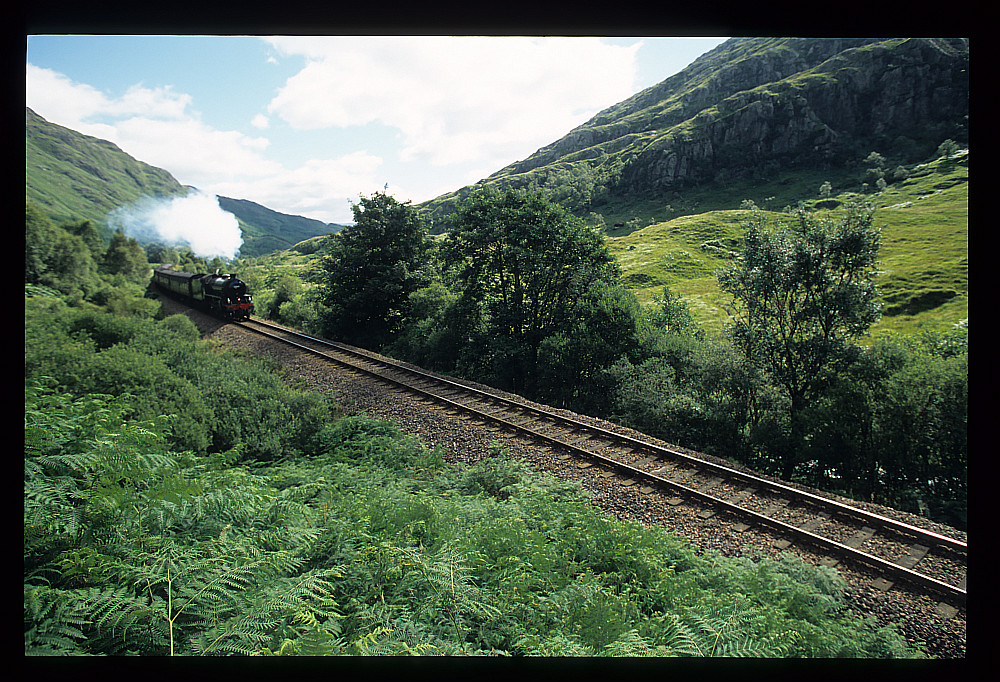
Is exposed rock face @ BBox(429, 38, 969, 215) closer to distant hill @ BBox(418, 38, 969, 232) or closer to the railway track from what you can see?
distant hill @ BBox(418, 38, 969, 232)

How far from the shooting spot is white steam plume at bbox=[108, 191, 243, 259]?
540 inches

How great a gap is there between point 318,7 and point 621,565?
13.0ft

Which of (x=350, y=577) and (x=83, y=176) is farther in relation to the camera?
(x=83, y=176)

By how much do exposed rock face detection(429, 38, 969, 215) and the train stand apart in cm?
1149

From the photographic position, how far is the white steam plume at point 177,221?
45.0ft

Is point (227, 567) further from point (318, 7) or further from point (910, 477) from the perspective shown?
point (910, 477)

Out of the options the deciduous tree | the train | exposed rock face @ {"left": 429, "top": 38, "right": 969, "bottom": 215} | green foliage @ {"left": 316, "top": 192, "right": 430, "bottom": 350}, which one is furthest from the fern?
exposed rock face @ {"left": 429, "top": 38, "right": 969, "bottom": 215}

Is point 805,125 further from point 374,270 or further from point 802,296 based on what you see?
point 374,270

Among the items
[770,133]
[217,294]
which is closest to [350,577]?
[217,294]

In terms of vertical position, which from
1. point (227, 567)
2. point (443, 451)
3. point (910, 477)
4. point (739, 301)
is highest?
point (739, 301)

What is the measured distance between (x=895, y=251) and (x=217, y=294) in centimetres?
2549

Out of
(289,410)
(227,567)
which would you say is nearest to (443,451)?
(289,410)

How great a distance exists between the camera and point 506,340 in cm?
1270

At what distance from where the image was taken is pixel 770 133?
55062mm
